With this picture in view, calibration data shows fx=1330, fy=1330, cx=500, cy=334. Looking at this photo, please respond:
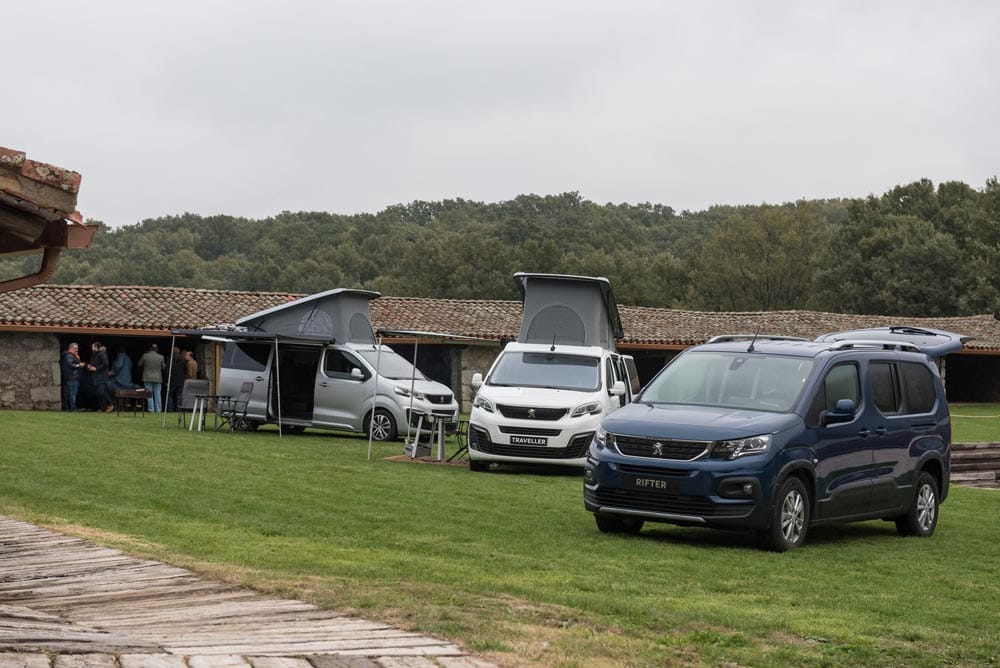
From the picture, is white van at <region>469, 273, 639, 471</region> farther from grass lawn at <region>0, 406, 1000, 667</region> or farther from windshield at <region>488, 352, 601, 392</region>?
grass lawn at <region>0, 406, 1000, 667</region>

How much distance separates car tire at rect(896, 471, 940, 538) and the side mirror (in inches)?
65.9

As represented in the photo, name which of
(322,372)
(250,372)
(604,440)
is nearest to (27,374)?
(250,372)

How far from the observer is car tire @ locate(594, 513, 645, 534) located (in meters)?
12.5

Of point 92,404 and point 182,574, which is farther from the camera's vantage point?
point 92,404

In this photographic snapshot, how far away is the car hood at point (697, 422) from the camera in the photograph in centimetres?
1175

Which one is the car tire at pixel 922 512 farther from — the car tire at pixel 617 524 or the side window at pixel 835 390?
the car tire at pixel 617 524

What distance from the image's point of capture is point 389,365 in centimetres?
2664

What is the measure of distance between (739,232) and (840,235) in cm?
1026

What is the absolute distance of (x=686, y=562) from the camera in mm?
10695

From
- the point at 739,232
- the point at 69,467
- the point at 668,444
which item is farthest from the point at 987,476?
the point at 739,232

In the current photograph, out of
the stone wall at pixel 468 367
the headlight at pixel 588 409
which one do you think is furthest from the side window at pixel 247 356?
the stone wall at pixel 468 367

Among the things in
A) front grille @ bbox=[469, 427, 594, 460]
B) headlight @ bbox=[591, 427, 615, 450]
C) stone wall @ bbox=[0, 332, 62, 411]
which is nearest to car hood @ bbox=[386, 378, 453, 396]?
front grille @ bbox=[469, 427, 594, 460]

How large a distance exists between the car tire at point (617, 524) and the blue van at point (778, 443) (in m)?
0.01

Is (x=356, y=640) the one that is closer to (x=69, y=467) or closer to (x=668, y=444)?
(x=668, y=444)
